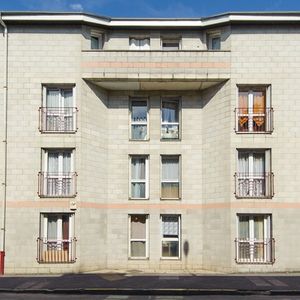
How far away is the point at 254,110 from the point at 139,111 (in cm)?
475

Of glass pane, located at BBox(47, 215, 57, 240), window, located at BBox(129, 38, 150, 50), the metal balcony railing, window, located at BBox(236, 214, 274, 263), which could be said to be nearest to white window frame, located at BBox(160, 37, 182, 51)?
window, located at BBox(129, 38, 150, 50)

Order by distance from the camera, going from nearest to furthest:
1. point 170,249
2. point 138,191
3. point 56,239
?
point 56,239 < point 170,249 < point 138,191

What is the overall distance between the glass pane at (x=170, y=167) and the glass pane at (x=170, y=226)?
1.67m

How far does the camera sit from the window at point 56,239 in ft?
76.0

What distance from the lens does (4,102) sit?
77.4 ft

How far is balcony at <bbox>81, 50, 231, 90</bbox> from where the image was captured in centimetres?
2364

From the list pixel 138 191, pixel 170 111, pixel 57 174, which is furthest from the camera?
pixel 170 111

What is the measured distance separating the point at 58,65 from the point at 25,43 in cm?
157

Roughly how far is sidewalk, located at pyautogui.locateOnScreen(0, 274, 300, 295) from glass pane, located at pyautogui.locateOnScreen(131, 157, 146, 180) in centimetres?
457

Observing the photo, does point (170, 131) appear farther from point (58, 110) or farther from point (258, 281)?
point (258, 281)

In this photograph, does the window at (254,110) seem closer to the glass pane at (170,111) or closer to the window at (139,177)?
the glass pane at (170,111)

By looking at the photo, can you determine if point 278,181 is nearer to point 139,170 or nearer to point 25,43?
point 139,170

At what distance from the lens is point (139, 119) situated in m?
25.2

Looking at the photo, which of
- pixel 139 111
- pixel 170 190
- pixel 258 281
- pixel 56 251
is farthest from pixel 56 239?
pixel 258 281
